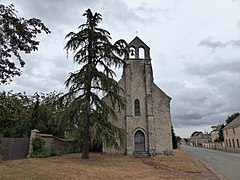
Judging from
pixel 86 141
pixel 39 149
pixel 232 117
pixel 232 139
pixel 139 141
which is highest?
pixel 232 117

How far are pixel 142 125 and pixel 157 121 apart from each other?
1758 mm

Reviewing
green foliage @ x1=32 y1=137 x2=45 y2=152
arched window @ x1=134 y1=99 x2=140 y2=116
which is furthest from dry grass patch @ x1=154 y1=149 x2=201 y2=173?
green foliage @ x1=32 y1=137 x2=45 y2=152

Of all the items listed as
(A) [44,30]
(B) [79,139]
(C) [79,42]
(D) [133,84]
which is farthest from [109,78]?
(A) [44,30]

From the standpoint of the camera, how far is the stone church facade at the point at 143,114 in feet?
84.5

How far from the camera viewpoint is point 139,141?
86.1 ft

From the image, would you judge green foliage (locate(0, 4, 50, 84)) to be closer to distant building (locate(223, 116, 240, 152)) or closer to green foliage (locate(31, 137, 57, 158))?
green foliage (locate(31, 137, 57, 158))

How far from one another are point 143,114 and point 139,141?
2994mm

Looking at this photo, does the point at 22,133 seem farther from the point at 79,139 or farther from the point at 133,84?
the point at 133,84

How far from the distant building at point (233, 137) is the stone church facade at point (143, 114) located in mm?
21570

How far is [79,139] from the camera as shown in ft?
61.8

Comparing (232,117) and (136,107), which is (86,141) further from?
(232,117)

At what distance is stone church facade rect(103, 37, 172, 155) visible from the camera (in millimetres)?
25750

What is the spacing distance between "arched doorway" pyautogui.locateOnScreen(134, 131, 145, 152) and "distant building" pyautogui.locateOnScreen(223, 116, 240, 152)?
75.1 ft

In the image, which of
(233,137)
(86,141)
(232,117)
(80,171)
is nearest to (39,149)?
(86,141)
